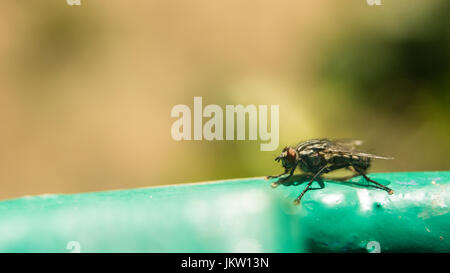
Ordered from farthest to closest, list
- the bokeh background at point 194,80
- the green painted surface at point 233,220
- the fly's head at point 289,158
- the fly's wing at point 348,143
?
the bokeh background at point 194,80 < the fly's wing at point 348,143 < the fly's head at point 289,158 < the green painted surface at point 233,220

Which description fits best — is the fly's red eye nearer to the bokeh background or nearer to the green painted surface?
the green painted surface

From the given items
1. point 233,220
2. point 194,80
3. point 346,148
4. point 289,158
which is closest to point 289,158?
point 289,158

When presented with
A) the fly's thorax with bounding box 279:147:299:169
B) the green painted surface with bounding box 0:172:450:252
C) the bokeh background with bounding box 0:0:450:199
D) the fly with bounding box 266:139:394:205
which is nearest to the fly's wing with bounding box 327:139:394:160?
the fly with bounding box 266:139:394:205

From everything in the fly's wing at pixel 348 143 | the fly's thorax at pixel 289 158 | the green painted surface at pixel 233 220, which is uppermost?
the fly's wing at pixel 348 143

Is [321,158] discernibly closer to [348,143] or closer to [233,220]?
[348,143]

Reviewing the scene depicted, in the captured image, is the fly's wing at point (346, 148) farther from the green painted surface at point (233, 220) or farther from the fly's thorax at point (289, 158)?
the green painted surface at point (233, 220)

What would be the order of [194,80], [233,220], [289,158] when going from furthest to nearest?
1. [194,80]
2. [289,158]
3. [233,220]

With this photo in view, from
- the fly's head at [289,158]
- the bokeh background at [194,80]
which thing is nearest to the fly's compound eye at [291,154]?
the fly's head at [289,158]
